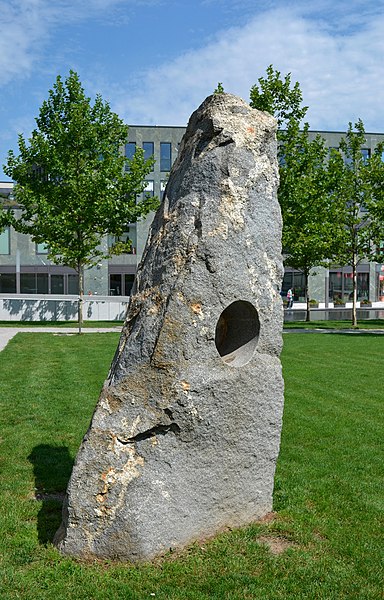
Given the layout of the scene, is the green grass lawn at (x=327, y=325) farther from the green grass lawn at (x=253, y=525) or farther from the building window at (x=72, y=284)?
the building window at (x=72, y=284)

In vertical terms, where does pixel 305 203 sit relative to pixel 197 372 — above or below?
above

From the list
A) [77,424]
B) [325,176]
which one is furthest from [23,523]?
[325,176]

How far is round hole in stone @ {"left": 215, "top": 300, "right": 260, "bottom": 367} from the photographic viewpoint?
17.4 feet

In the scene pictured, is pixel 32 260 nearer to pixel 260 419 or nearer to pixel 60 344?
pixel 60 344

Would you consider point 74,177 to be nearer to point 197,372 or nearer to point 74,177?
point 74,177

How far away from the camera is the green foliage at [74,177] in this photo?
2423 centimetres

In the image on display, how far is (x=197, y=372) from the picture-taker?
4.94 m

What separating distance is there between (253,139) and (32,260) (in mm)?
43524

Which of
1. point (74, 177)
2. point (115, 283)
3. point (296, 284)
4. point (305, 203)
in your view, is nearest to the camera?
point (74, 177)

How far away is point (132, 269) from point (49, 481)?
4510 centimetres

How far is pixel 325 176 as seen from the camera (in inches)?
1135

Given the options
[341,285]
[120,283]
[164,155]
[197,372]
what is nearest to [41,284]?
[120,283]

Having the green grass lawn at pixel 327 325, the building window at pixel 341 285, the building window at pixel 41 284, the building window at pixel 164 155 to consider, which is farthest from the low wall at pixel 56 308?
the building window at pixel 341 285

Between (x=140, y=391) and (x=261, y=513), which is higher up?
(x=140, y=391)
